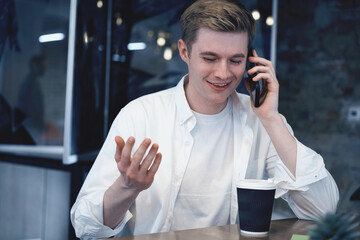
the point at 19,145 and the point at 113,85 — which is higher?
the point at 113,85

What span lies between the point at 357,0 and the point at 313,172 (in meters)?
2.22

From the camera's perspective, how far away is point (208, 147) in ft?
4.68

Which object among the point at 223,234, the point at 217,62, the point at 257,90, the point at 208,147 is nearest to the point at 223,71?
the point at 217,62

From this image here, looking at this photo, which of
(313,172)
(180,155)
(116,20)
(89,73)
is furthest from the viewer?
(116,20)

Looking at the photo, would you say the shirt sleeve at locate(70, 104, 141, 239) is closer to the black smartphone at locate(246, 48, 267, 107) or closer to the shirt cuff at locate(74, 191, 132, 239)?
the shirt cuff at locate(74, 191, 132, 239)

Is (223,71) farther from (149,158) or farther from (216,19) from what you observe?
(149,158)

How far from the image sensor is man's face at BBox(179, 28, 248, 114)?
4.31ft

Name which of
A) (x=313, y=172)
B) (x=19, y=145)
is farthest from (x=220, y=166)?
(x=19, y=145)

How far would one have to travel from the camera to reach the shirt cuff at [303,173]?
124cm

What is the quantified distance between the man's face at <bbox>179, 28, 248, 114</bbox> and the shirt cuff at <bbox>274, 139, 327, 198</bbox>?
1.05 feet

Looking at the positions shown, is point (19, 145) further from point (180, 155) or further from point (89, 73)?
point (180, 155)

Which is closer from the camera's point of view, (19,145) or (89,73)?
(89,73)

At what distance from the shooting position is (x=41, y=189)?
2.29m

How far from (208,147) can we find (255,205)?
1.52 feet
